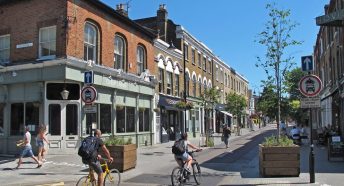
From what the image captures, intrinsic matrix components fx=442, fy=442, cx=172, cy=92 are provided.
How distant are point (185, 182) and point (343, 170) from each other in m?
6.08

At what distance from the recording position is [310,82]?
12742 millimetres

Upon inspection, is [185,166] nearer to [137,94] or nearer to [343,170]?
[343,170]

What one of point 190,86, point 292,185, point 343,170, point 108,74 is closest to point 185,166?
point 292,185

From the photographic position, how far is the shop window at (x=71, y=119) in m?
21.1

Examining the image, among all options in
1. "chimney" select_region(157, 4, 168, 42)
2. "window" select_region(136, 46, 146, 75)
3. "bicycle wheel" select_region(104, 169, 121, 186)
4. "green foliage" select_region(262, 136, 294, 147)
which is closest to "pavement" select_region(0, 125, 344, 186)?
Result: "bicycle wheel" select_region(104, 169, 121, 186)

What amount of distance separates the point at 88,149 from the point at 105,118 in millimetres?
13749

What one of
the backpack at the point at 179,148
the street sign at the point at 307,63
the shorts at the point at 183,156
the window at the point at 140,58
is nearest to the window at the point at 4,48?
the window at the point at 140,58

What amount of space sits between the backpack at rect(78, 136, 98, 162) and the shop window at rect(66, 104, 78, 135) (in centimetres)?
1101

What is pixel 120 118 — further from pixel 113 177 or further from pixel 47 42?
pixel 113 177

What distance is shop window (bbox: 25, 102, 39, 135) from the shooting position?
21.0 m

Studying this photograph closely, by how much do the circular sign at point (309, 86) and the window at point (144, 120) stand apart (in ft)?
55.3

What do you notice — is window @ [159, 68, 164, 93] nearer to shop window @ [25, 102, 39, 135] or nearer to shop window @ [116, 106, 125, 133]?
shop window @ [116, 106, 125, 133]

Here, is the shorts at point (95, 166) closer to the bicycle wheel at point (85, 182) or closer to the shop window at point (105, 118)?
the bicycle wheel at point (85, 182)

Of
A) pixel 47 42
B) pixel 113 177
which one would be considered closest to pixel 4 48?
pixel 47 42
